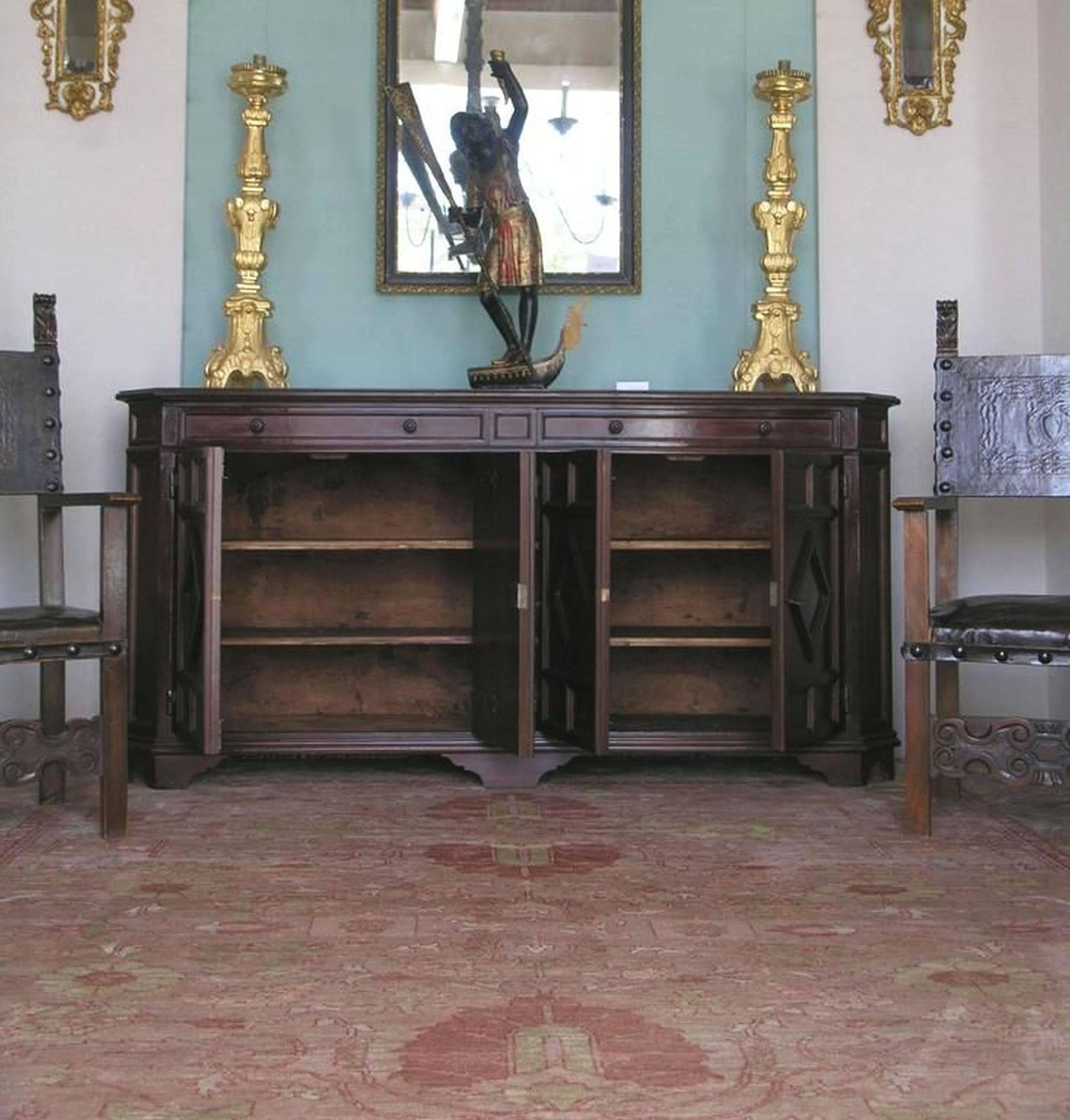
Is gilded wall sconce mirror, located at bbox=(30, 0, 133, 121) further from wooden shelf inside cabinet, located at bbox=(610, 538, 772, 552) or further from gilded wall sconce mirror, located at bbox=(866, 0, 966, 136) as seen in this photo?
gilded wall sconce mirror, located at bbox=(866, 0, 966, 136)

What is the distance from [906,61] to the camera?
14.1 ft

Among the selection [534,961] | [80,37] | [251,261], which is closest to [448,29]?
[251,261]

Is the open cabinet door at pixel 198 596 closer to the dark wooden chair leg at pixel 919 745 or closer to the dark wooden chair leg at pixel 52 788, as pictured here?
the dark wooden chair leg at pixel 52 788

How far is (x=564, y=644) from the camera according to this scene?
3816 mm

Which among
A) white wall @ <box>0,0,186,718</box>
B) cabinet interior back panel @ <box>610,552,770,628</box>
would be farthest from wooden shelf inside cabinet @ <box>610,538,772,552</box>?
white wall @ <box>0,0,186,718</box>

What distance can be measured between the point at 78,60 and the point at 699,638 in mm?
2418

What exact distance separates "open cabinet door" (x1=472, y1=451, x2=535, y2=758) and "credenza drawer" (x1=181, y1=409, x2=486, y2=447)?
0.14m

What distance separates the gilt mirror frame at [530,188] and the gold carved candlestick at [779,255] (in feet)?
1.19

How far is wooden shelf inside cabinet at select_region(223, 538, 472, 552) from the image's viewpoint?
375 cm

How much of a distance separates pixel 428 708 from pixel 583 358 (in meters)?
1.10

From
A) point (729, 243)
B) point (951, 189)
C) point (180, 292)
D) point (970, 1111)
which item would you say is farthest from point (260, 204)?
point (970, 1111)

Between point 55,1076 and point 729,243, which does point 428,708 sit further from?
point 55,1076

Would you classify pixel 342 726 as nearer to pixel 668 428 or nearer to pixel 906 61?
pixel 668 428

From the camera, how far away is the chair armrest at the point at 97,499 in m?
3.04
